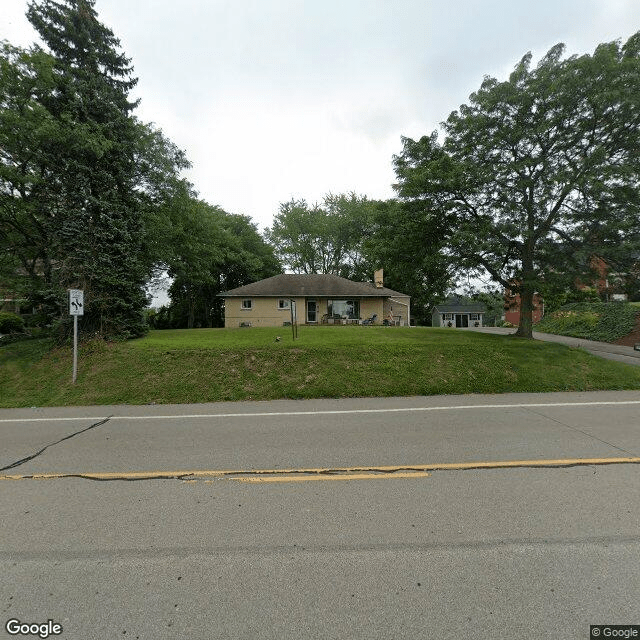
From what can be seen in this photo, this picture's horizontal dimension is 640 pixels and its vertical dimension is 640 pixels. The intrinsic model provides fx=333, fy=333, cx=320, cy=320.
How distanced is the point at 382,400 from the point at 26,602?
6.87 meters

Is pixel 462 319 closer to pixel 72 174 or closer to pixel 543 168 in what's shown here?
pixel 543 168

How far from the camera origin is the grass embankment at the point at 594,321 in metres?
20.3

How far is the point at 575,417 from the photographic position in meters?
6.32

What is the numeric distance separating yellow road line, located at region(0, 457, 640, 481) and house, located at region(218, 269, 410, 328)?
71.7ft

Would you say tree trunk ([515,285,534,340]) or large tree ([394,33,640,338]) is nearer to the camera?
large tree ([394,33,640,338])

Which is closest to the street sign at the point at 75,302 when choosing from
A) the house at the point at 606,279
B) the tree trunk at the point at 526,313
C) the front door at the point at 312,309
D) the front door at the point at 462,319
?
the tree trunk at the point at 526,313

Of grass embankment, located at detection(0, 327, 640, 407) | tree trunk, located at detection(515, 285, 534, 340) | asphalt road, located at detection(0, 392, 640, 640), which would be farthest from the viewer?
tree trunk, located at detection(515, 285, 534, 340)

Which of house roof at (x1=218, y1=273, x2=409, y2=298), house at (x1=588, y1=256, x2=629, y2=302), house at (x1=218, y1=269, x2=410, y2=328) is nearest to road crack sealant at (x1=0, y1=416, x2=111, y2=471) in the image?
house at (x1=588, y1=256, x2=629, y2=302)

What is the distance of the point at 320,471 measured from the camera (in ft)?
13.6

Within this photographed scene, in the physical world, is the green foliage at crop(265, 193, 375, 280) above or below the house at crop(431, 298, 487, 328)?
above

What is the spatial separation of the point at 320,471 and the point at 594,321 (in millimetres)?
26633

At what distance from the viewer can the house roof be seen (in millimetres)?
26484
